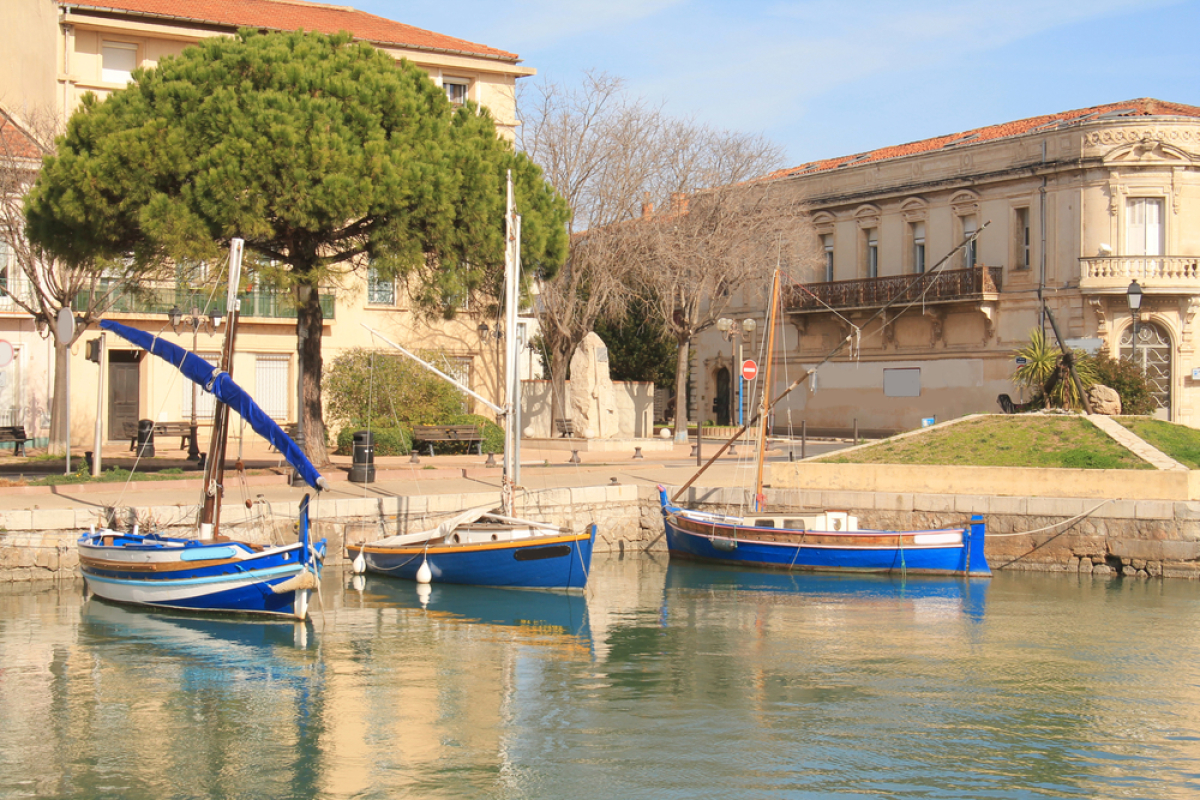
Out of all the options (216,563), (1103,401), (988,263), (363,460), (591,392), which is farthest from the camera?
(988,263)

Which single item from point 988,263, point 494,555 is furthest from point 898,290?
point 494,555

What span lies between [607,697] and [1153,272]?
2909cm

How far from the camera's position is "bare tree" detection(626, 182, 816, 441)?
37.0 meters

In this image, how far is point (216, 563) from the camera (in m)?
16.2

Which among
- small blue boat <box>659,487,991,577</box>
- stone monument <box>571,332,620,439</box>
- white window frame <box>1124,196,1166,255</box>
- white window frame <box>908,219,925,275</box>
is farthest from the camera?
white window frame <box>908,219,925,275</box>

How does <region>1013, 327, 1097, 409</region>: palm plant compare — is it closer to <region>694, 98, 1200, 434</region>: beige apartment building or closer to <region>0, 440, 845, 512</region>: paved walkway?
<region>0, 440, 845, 512</region>: paved walkway

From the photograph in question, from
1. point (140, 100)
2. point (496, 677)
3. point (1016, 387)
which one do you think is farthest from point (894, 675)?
point (1016, 387)

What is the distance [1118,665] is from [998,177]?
2712cm

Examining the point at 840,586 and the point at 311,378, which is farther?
the point at 311,378

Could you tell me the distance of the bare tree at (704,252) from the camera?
37.0m

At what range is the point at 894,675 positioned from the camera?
1427 centimetres

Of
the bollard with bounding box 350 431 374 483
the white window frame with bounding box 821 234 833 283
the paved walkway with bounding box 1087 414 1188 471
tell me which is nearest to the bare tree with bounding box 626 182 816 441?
the white window frame with bounding box 821 234 833 283

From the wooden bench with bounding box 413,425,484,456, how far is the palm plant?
13618mm

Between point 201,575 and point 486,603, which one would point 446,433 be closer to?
point 486,603
